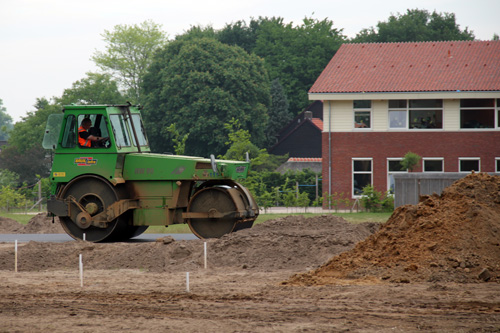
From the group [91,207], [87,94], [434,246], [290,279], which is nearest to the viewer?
[290,279]

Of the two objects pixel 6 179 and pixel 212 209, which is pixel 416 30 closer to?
pixel 6 179

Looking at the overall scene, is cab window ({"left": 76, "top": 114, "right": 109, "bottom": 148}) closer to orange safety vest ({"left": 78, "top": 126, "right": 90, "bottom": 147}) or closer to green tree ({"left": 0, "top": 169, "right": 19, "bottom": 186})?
orange safety vest ({"left": 78, "top": 126, "right": 90, "bottom": 147})

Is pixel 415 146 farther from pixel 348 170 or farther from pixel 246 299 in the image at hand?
pixel 246 299

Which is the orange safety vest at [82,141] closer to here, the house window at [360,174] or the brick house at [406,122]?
the brick house at [406,122]

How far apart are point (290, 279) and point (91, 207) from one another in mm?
7044

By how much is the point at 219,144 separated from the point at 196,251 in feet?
134

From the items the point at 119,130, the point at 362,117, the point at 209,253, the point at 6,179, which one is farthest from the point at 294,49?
the point at 209,253

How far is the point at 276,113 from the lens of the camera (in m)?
70.6

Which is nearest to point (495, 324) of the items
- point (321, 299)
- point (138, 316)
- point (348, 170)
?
point (321, 299)

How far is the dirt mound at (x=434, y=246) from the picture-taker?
13294 mm

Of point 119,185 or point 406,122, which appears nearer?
point 119,185

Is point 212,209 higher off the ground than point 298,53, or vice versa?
point 298,53

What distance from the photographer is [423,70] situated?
38.4 meters

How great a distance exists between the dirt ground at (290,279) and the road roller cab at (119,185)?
1375mm
